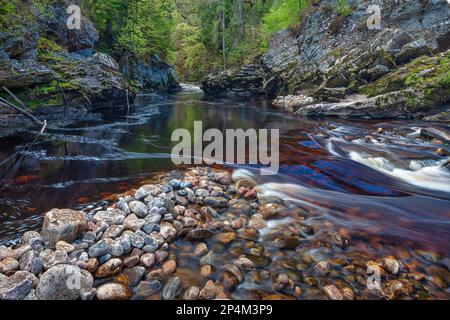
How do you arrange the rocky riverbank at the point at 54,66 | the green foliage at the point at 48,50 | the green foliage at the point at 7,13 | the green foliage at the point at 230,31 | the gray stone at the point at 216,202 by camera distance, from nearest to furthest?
the gray stone at the point at 216,202 < the green foliage at the point at 7,13 < the rocky riverbank at the point at 54,66 < the green foliage at the point at 48,50 < the green foliage at the point at 230,31

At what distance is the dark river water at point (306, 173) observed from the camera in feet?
14.5

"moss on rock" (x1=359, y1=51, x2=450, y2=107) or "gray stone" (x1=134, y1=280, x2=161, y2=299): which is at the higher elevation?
"moss on rock" (x1=359, y1=51, x2=450, y2=107)

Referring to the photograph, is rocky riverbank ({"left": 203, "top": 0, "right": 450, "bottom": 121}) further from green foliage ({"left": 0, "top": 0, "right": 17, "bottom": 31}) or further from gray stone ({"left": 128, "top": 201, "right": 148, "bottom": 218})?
green foliage ({"left": 0, "top": 0, "right": 17, "bottom": 31})

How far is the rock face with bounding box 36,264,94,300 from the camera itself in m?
2.67

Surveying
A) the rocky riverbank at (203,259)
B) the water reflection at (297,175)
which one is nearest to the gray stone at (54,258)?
the rocky riverbank at (203,259)

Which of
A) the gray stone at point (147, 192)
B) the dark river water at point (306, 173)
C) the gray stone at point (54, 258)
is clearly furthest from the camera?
the gray stone at point (147, 192)

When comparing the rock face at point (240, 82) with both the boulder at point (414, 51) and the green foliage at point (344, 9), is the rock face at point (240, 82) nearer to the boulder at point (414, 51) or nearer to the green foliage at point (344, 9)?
the green foliage at point (344, 9)

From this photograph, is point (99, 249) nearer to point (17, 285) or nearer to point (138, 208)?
point (17, 285)

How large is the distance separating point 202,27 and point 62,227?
3975 cm

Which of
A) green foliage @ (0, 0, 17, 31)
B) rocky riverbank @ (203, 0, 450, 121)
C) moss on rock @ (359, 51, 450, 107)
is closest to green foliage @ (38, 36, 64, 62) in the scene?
green foliage @ (0, 0, 17, 31)

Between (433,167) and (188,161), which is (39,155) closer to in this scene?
(188,161)

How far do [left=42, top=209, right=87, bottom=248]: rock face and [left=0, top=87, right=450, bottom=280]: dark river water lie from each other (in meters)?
0.61

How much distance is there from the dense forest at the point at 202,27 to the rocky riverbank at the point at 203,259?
25347 millimetres

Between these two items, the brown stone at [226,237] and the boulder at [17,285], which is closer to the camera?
the boulder at [17,285]
